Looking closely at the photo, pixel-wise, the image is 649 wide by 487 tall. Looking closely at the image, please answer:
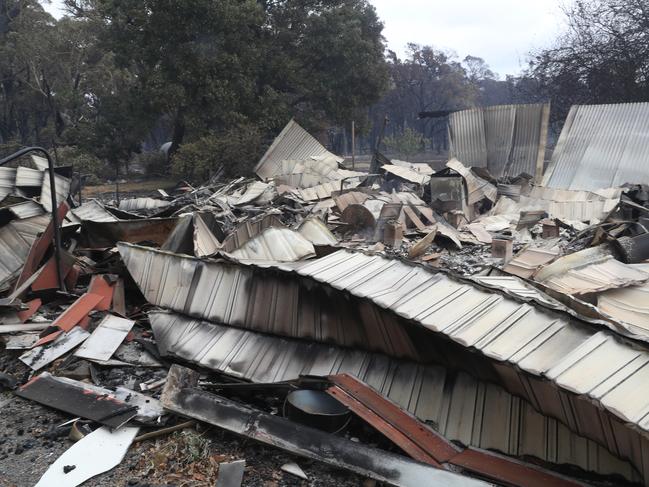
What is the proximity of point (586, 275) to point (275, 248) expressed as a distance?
306 cm

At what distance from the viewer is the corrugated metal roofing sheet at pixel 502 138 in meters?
12.9

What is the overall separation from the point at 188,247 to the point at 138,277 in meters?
0.92

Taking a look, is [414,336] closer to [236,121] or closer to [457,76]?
[236,121]

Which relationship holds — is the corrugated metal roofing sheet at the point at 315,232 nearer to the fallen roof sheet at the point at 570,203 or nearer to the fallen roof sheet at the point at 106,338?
the fallen roof sheet at the point at 106,338

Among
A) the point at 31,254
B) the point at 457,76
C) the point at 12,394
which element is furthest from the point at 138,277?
the point at 457,76

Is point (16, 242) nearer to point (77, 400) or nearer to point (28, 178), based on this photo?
point (28, 178)

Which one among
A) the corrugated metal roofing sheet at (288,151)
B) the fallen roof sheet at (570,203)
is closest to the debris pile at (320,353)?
the fallen roof sheet at (570,203)

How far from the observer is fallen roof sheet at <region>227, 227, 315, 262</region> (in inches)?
201

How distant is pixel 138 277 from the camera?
490 cm

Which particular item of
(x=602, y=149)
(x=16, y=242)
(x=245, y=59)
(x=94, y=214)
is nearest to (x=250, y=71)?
(x=245, y=59)

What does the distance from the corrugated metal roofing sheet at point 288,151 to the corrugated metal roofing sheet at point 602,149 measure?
20.5 feet

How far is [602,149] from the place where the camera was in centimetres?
1152

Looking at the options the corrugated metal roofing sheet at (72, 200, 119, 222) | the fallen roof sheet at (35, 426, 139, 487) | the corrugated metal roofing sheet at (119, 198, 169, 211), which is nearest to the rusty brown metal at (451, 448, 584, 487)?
the fallen roof sheet at (35, 426, 139, 487)

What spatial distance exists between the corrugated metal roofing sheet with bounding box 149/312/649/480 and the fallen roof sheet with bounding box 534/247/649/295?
1.82m
